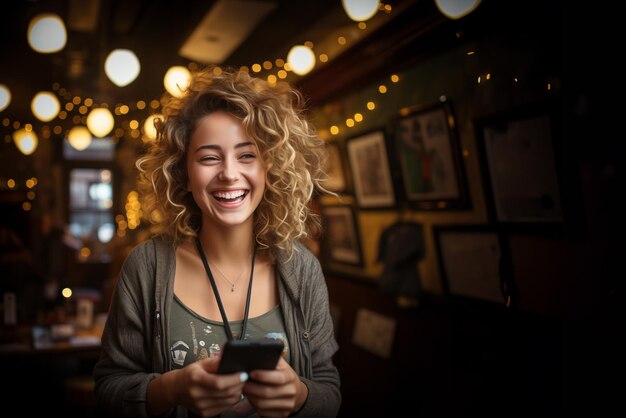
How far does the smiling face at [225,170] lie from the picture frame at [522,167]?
3.98 feet

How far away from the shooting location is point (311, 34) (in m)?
5.30

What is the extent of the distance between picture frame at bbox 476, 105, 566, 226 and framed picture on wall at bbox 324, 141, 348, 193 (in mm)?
1868

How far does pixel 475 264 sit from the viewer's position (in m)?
2.92

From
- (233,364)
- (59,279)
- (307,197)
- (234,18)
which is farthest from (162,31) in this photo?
(233,364)

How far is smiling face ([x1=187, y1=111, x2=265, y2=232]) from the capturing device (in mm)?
1543

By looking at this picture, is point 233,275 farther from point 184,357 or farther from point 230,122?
point 230,122

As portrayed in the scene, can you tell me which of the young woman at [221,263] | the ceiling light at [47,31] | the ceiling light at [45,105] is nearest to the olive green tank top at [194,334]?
the young woman at [221,263]

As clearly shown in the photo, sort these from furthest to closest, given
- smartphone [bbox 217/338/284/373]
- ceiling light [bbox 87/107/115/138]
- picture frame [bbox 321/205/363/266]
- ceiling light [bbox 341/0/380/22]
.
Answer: ceiling light [bbox 87/107/115/138], picture frame [bbox 321/205/363/266], ceiling light [bbox 341/0/380/22], smartphone [bbox 217/338/284/373]

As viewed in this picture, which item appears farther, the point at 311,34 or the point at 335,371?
the point at 311,34

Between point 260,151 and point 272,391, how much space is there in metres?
0.64

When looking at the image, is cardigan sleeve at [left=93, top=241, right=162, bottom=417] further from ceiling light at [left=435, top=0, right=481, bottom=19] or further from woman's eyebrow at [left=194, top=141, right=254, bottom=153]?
ceiling light at [left=435, top=0, right=481, bottom=19]

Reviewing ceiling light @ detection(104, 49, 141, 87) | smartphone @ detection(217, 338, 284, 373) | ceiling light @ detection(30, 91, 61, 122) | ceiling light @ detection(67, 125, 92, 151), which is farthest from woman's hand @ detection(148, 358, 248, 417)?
ceiling light @ detection(67, 125, 92, 151)

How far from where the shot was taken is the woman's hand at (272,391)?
1.36m

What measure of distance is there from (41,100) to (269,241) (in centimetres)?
575
